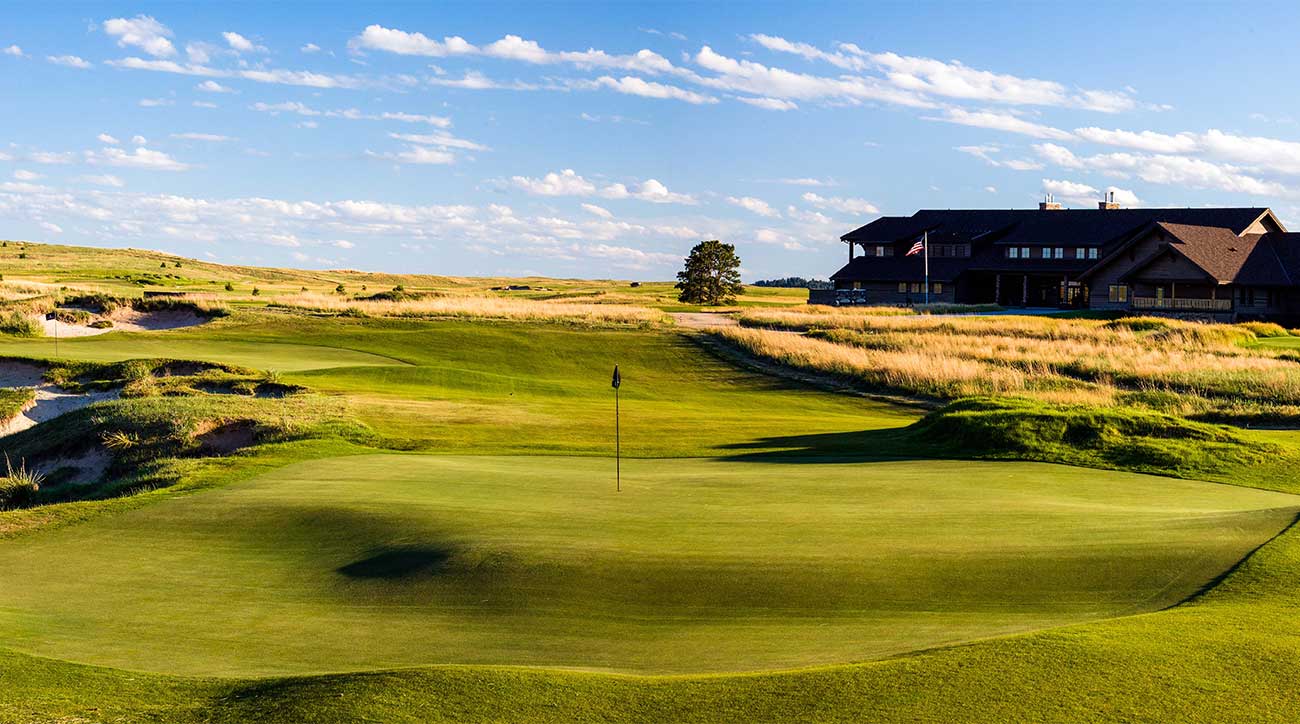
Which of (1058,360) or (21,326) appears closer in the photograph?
(1058,360)

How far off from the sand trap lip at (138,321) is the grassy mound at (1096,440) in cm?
4428

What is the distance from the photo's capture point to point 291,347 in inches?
2047

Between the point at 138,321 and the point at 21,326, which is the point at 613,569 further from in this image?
the point at 138,321

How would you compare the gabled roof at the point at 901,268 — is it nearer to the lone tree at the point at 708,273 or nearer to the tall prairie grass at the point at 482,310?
the lone tree at the point at 708,273

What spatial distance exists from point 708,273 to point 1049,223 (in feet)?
90.7

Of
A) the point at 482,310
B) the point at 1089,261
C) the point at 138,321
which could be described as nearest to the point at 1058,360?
the point at 482,310

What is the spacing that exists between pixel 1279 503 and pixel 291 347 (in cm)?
4300

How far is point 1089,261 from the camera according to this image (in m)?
90.9

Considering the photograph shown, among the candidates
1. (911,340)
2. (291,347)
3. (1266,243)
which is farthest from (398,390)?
(1266,243)

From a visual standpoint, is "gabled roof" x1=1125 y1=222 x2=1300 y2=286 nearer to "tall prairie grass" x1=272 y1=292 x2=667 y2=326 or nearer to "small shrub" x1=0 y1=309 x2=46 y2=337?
"tall prairie grass" x1=272 y1=292 x2=667 y2=326

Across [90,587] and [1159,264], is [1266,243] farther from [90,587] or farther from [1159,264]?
[90,587]

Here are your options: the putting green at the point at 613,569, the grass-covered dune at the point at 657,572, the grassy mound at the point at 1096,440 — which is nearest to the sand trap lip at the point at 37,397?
the grass-covered dune at the point at 657,572

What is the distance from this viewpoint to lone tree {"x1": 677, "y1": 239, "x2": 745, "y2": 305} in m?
103

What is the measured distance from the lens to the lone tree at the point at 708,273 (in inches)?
4058
